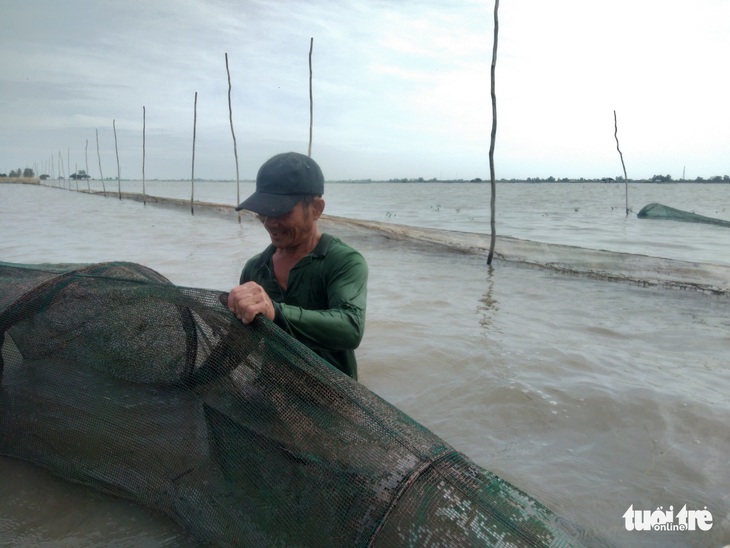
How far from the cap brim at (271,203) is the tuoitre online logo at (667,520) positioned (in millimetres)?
1964

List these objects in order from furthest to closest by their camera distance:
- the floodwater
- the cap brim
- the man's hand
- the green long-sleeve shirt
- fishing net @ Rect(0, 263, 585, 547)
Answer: the floodwater < the cap brim < the green long-sleeve shirt < the man's hand < fishing net @ Rect(0, 263, 585, 547)

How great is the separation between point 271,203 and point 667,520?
2.18 m

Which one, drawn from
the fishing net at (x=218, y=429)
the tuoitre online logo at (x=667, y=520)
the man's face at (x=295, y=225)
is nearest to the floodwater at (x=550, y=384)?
the tuoitre online logo at (x=667, y=520)

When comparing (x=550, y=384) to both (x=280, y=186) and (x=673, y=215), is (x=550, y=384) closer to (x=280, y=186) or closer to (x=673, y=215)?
(x=280, y=186)

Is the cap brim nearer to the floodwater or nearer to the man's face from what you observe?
the man's face

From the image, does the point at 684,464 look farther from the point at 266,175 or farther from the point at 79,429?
the point at 79,429

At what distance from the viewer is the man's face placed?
1954 mm

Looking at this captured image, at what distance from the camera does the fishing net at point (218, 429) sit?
1.32 m

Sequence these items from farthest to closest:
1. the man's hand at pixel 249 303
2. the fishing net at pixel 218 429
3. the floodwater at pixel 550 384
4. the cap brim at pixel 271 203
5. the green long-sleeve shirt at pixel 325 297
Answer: the floodwater at pixel 550 384 < the cap brim at pixel 271 203 < the green long-sleeve shirt at pixel 325 297 < the man's hand at pixel 249 303 < the fishing net at pixel 218 429

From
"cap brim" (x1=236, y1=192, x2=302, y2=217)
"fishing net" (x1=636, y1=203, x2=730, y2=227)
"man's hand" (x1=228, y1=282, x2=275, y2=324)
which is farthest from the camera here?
"fishing net" (x1=636, y1=203, x2=730, y2=227)

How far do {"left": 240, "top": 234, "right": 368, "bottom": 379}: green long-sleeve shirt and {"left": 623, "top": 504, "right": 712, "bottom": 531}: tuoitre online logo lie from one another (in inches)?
55.6

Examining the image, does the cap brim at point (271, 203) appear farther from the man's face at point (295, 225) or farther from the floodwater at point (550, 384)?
the floodwater at point (550, 384)

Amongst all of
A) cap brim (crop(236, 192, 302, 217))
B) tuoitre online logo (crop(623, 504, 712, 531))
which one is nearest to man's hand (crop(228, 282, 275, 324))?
cap brim (crop(236, 192, 302, 217))

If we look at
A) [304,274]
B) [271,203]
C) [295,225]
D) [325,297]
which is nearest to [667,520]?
[325,297]
